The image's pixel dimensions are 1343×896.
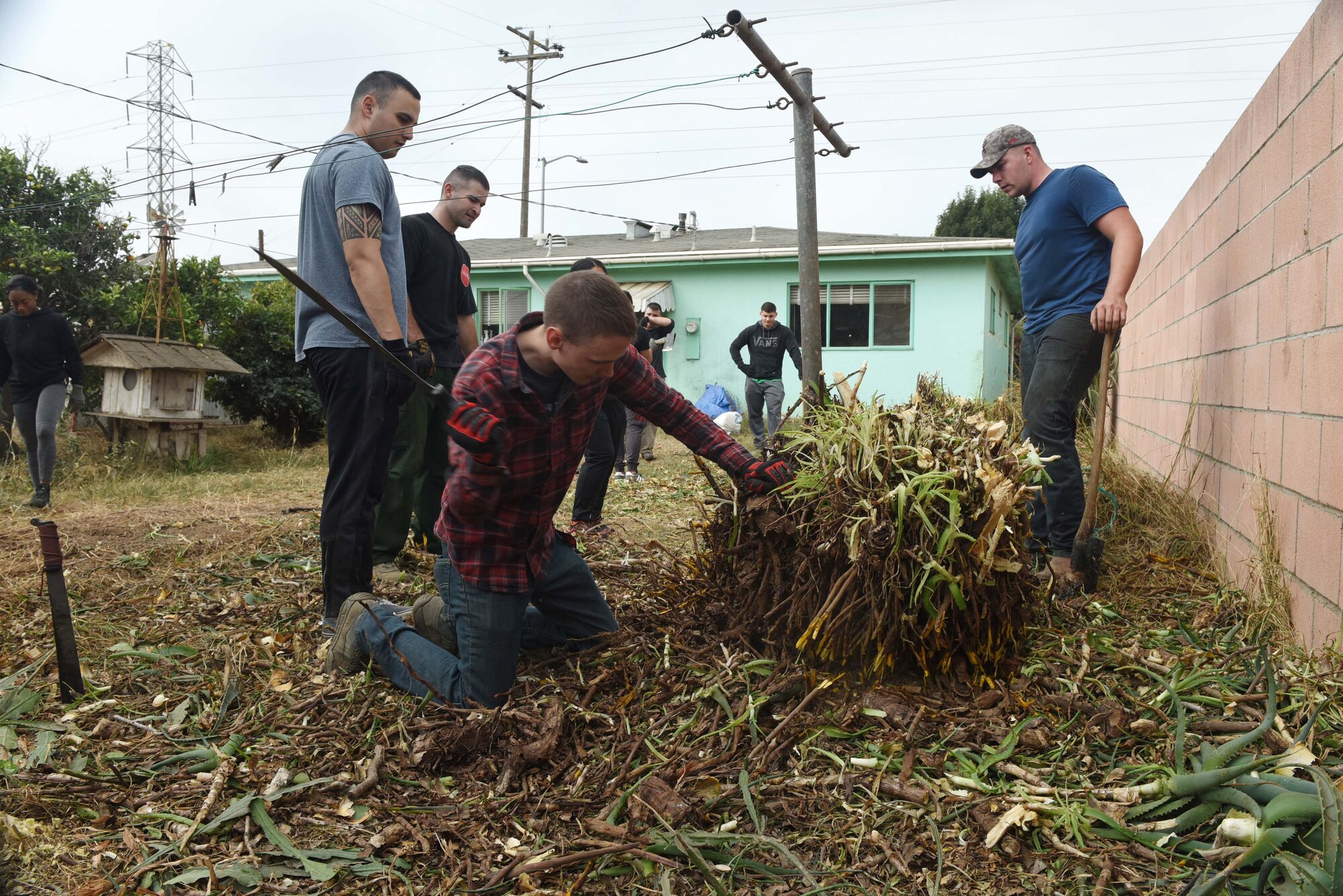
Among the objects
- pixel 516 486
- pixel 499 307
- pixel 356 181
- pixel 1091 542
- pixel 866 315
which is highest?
pixel 499 307

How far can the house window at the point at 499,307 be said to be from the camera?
1819 centimetres

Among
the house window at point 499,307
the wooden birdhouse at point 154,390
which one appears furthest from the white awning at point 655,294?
the wooden birdhouse at point 154,390

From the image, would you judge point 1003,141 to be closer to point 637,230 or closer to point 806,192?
point 806,192

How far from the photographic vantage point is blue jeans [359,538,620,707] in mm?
2703

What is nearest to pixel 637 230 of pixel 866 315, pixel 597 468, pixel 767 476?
pixel 866 315

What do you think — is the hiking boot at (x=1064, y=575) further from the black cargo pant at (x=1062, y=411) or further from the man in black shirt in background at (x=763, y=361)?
the man in black shirt in background at (x=763, y=361)

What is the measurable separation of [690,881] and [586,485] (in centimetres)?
351

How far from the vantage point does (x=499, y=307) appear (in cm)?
1839

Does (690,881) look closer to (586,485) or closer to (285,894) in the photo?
(285,894)

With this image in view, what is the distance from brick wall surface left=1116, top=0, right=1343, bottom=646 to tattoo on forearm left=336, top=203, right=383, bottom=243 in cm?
303

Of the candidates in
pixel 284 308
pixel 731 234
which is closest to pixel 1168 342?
pixel 284 308

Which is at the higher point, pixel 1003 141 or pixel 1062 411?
pixel 1003 141

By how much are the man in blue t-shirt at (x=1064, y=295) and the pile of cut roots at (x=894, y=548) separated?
909mm

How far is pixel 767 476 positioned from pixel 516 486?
0.78 metres
